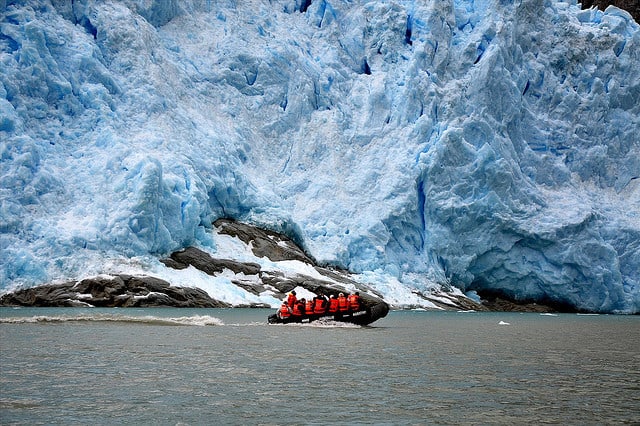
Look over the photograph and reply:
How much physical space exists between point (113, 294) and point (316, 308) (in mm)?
12164

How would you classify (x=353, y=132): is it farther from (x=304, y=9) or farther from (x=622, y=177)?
(x=622, y=177)

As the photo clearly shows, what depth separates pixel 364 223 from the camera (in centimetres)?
4047

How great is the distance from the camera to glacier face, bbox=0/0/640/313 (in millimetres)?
36250

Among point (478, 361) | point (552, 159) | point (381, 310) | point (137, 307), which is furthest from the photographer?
point (552, 159)

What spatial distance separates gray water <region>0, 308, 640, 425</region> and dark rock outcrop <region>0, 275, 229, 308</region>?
1285 cm

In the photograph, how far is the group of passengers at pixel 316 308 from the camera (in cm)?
2295

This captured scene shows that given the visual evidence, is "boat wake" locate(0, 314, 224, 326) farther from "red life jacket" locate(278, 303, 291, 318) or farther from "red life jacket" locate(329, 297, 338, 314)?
"red life jacket" locate(329, 297, 338, 314)

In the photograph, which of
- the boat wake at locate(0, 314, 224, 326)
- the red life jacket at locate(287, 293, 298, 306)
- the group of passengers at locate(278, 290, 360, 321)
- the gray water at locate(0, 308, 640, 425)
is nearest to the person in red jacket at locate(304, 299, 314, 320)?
the group of passengers at locate(278, 290, 360, 321)

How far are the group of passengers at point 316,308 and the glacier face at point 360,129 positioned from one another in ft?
43.4

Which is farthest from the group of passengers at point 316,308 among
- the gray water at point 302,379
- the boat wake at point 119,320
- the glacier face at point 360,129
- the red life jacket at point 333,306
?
the glacier face at point 360,129

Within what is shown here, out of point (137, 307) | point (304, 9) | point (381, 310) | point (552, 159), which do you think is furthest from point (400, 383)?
point (304, 9)

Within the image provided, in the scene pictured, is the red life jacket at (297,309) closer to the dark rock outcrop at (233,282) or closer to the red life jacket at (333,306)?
the red life jacket at (333,306)

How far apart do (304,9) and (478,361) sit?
1497 inches

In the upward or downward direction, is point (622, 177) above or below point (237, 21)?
below
